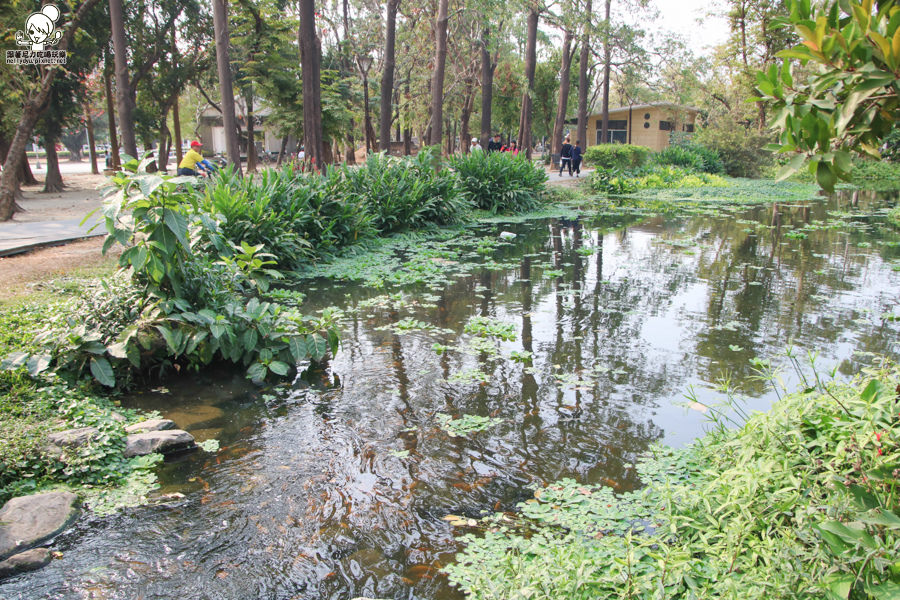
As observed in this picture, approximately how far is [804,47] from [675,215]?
16.4 metres

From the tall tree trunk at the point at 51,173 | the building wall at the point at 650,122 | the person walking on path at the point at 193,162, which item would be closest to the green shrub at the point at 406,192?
the person walking on path at the point at 193,162

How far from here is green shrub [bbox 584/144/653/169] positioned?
96.1 feet

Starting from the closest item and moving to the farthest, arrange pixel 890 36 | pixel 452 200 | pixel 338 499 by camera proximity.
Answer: pixel 890 36 < pixel 338 499 < pixel 452 200

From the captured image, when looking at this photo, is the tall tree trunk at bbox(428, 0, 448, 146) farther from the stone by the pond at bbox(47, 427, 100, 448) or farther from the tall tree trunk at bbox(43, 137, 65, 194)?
the stone by the pond at bbox(47, 427, 100, 448)

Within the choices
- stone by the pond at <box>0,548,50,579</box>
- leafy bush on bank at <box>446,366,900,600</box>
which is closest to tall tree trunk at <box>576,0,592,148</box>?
leafy bush on bank at <box>446,366,900,600</box>

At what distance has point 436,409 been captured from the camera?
489 centimetres

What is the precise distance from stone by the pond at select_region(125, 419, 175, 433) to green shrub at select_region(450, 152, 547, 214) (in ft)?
39.0

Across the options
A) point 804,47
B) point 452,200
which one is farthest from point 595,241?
point 804,47

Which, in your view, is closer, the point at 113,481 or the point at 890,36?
the point at 890,36

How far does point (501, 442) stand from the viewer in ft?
14.2

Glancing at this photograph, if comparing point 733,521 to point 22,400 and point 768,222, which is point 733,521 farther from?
point 768,222

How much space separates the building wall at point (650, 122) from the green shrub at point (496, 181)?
1208 inches

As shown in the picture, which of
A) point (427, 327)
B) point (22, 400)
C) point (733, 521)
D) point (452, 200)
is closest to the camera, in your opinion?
point (733, 521)

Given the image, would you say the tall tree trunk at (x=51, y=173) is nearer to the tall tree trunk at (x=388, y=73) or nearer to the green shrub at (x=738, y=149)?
the tall tree trunk at (x=388, y=73)
